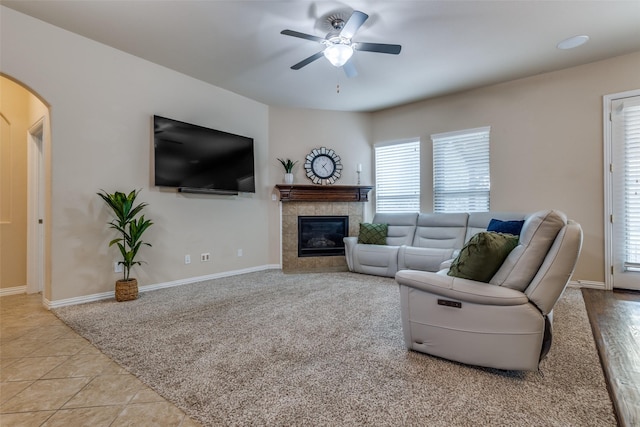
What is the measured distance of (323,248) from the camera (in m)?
5.29

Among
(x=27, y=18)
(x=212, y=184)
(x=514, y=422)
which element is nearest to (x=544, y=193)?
(x=514, y=422)

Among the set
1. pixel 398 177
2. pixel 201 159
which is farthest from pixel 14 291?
pixel 398 177

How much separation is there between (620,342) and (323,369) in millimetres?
2266

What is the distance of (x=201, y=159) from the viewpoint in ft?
Answer: 13.5

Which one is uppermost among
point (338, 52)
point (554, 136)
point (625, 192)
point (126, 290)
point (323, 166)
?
point (338, 52)

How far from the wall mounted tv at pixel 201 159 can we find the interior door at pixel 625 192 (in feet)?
16.3

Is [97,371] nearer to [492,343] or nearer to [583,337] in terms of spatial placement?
[492,343]

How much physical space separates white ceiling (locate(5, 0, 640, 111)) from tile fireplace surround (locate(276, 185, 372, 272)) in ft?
5.64

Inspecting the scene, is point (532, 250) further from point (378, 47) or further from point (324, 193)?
point (324, 193)

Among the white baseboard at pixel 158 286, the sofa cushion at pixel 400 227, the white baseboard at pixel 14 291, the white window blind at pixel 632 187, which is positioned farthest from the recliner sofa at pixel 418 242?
the white baseboard at pixel 14 291

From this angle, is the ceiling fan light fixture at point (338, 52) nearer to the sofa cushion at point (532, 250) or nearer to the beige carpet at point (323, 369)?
the sofa cushion at point (532, 250)

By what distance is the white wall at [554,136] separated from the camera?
372 cm

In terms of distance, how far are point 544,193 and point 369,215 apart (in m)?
2.74

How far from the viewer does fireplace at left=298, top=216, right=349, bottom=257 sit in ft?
17.2
